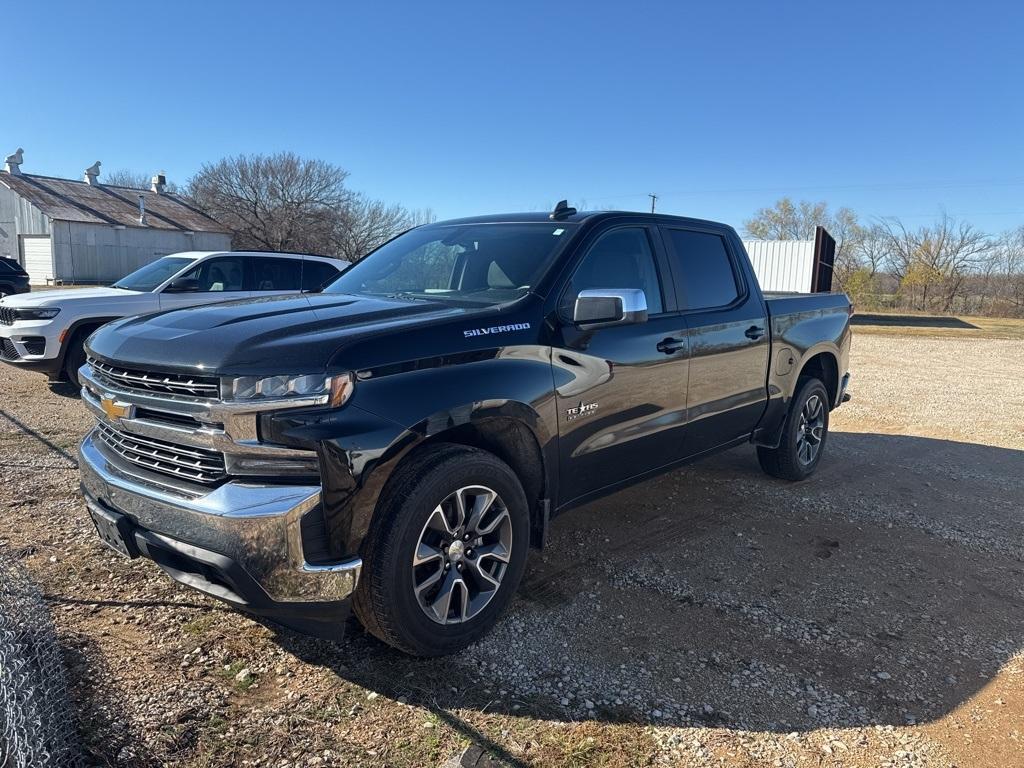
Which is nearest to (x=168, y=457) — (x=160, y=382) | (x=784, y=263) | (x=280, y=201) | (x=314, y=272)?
(x=160, y=382)

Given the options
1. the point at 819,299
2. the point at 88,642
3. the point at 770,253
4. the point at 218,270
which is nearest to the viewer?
the point at 88,642

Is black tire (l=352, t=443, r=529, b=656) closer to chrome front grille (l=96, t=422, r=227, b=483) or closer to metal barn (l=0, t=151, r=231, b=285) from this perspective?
chrome front grille (l=96, t=422, r=227, b=483)

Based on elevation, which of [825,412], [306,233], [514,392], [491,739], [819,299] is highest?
[306,233]

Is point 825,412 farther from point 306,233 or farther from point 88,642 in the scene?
point 306,233

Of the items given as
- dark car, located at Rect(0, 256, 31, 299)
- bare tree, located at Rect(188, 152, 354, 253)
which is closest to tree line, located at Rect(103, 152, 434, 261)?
bare tree, located at Rect(188, 152, 354, 253)

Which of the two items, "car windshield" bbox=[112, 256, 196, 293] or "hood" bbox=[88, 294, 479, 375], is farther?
"car windshield" bbox=[112, 256, 196, 293]

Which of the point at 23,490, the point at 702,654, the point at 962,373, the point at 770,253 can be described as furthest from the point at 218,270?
the point at 770,253

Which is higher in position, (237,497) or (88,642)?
(237,497)

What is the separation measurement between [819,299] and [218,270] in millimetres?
7293

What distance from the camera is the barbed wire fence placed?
7.44ft

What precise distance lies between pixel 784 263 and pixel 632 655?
26.6 m

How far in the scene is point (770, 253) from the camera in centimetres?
2766

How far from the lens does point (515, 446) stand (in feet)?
11.0

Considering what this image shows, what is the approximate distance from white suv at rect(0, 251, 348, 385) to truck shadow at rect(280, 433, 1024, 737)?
420cm
